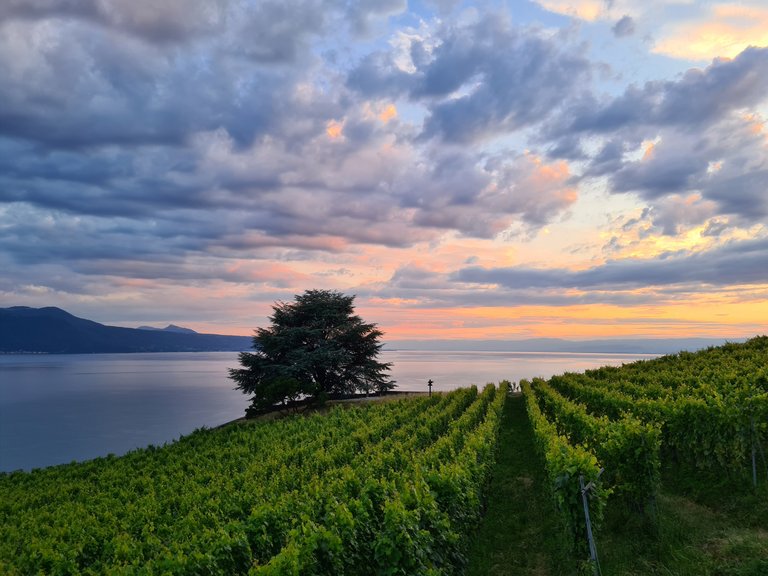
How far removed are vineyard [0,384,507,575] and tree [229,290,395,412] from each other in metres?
11.8

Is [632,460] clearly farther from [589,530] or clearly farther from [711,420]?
[711,420]

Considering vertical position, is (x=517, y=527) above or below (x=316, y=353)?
below

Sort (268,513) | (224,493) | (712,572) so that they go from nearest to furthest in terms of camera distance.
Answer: (712,572) < (268,513) < (224,493)

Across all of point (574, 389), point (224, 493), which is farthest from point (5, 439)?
point (574, 389)

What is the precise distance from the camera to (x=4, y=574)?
1081cm

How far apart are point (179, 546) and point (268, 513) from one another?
6.37ft

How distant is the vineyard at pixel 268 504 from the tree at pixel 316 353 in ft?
38.6

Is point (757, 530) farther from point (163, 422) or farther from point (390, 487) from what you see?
point (163, 422)

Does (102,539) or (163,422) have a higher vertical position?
(102,539)

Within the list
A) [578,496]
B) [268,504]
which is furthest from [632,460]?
[268,504]

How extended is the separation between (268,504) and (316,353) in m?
33.7

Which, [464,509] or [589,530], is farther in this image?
[464,509]

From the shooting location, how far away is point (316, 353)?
4500cm

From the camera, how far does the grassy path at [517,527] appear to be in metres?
11.3
